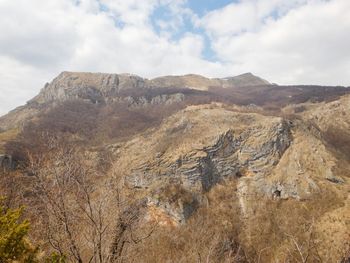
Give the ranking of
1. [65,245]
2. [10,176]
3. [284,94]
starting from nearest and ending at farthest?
[65,245], [10,176], [284,94]

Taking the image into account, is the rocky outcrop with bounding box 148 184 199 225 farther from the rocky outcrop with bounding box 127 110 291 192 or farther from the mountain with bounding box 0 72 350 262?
the rocky outcrop with bounding box 127 110 291 192

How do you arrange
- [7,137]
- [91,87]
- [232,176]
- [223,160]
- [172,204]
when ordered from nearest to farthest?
1. [172,204]
2. [232,176]
3. [223,160]
4. [7,137]
5. [91,87]

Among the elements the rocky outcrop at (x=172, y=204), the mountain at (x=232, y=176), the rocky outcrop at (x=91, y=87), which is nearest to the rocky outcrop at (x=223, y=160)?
the mountain at (x=232, y=176)

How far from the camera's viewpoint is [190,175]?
242ft

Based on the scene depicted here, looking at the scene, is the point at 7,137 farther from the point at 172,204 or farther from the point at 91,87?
the point at 91,87

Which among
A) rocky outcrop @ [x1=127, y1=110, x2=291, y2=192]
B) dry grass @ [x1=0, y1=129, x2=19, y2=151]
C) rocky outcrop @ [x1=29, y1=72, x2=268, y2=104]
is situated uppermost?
rocky outcrop @ [x1=29, y1=72, x2=268, y2=104]

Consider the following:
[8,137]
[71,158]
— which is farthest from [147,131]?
[71,158]

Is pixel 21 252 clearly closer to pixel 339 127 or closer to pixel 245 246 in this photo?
pixel 245 246

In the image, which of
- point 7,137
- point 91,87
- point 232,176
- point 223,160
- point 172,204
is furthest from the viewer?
point 91,87

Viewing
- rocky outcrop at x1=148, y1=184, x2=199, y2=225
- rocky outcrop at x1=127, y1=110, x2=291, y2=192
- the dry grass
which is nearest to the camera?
rocky outcrop at x1=148, y1=184, x2=199, y2=225

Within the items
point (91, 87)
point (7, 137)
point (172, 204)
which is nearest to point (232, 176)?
point (172, 204)

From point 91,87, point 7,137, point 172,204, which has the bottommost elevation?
point 172,204

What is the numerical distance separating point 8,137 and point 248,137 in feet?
218

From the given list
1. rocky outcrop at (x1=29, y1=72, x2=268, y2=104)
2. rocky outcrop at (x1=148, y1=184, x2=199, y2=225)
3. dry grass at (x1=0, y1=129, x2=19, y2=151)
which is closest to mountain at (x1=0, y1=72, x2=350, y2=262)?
dry grass at (x1=0, y1=129, x2=19, y2=151)
